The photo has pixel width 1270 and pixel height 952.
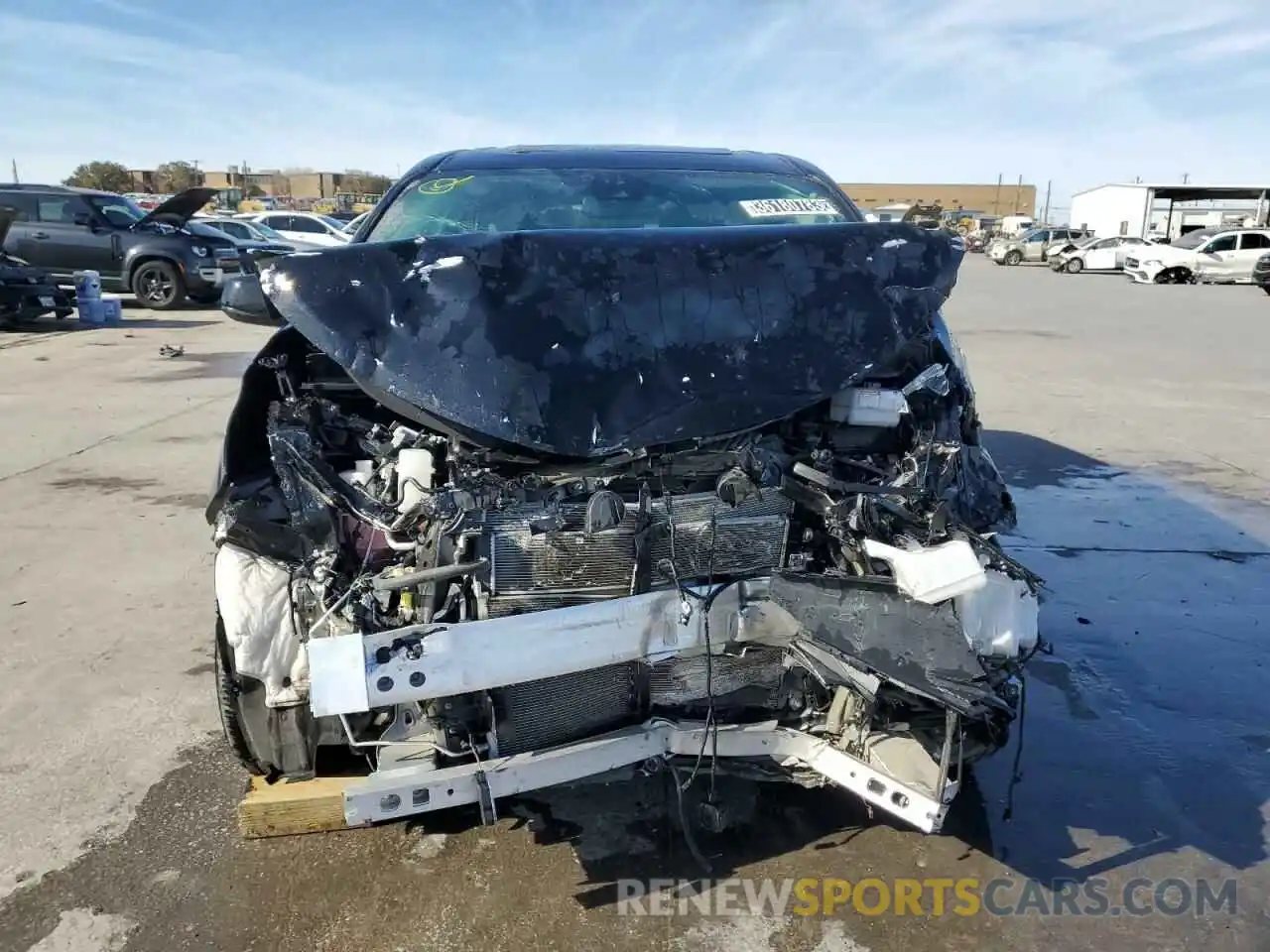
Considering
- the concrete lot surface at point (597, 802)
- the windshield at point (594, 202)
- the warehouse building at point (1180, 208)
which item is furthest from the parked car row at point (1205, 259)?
the windshield at point (594, 202)

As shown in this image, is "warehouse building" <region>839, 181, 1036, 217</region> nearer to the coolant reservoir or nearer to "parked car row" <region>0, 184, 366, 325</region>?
"parked car row" <region>0, 184, 366, 325</region>

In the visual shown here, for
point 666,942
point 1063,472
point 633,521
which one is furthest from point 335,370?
point 1063,472

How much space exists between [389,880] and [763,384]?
66.6 inches

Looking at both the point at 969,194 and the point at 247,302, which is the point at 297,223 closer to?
the point at 247,302

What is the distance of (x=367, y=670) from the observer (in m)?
2.00

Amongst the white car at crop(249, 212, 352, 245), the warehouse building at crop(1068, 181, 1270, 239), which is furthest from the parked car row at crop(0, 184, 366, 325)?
the warehouse building at crop(1068, 181, 1270, 239)

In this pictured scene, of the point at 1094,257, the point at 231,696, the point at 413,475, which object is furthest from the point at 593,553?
the point at 1094,257

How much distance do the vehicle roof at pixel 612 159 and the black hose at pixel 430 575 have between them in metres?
2.26

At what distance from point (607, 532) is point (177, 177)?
199ft

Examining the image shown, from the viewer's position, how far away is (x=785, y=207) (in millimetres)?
3822

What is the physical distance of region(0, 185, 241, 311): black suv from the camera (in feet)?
48.8

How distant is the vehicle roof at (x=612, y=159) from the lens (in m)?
3.95

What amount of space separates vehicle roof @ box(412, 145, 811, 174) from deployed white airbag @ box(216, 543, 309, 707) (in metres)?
2.16

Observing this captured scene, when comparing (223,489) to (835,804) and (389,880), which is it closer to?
(389,880)
